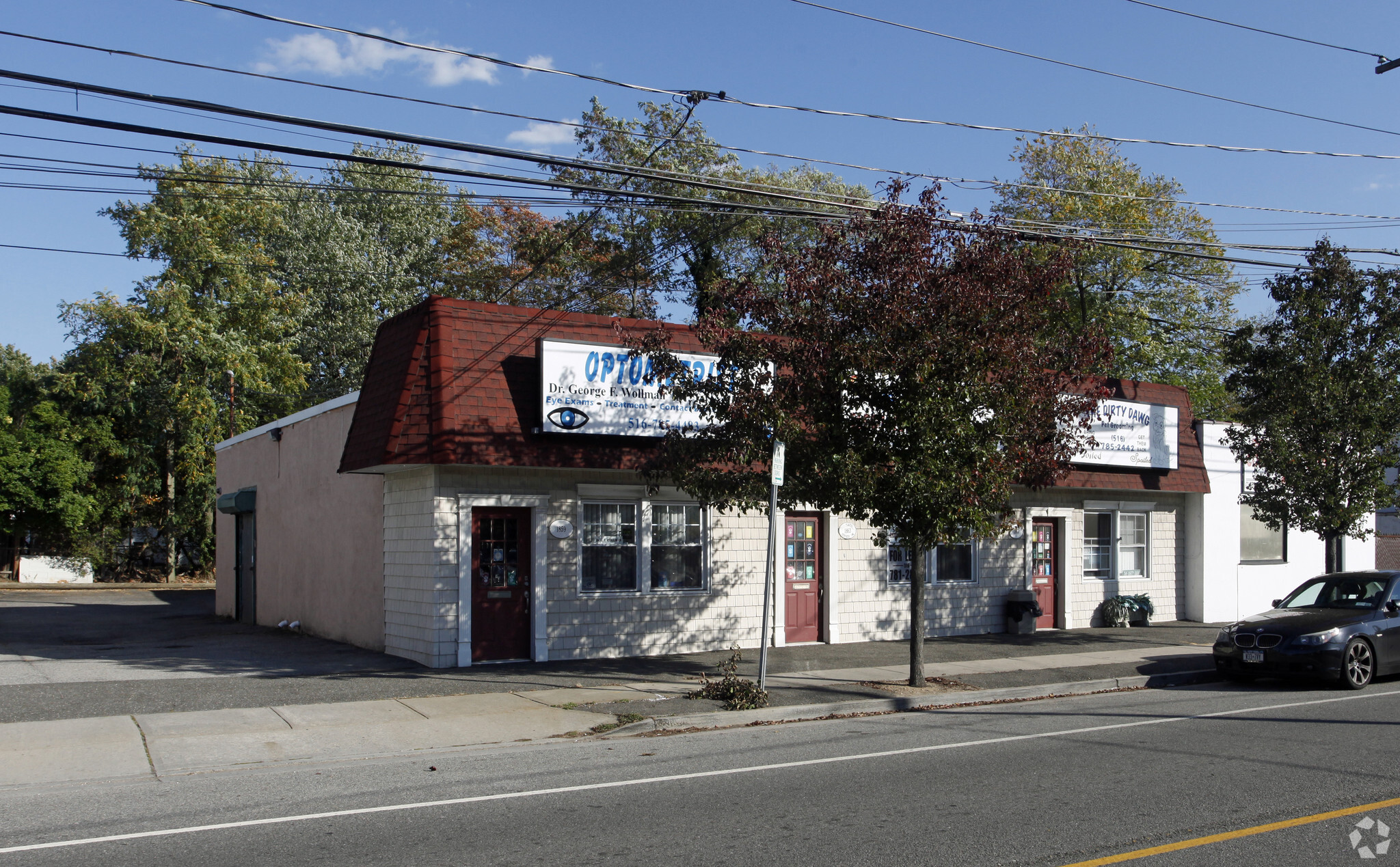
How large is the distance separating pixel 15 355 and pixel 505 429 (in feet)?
140

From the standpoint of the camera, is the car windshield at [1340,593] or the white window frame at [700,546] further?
the white window frame at [700,546]

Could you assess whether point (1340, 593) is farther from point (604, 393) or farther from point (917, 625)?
point (604, 393)

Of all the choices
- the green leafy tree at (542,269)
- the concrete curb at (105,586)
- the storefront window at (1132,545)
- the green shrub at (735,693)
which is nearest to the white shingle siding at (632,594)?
the storefront window at (1132,545)

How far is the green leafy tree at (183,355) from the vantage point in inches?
1528

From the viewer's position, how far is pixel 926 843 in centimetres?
651

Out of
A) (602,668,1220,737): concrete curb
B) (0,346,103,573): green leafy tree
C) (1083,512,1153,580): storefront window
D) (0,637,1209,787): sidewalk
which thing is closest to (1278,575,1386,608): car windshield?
(602,668,1220,737): concrete curb

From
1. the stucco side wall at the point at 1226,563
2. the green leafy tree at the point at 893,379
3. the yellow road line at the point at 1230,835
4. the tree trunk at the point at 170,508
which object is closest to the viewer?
the yellow road line at the point at 1230,835

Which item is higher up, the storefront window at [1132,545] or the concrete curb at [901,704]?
the storefront window at [1132,545]

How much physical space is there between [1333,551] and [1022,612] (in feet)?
21.0

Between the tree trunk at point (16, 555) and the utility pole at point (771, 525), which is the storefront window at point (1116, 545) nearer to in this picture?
the utility pole at point (771, 525)

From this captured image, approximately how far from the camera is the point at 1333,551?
68.1 feet

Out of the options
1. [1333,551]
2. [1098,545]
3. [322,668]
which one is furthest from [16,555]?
[1333,551]

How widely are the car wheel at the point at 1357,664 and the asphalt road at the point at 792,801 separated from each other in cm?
277

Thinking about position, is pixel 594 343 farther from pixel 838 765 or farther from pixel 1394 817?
pixel 1394 817
